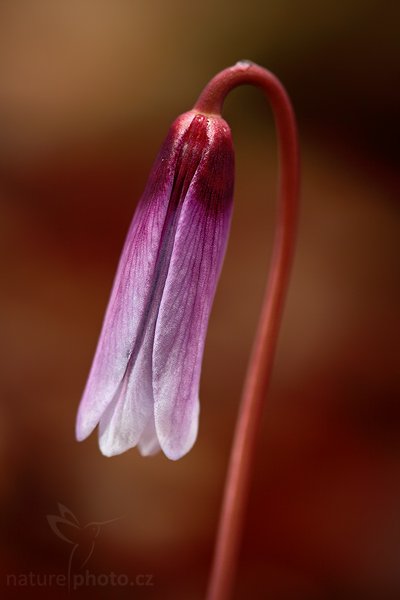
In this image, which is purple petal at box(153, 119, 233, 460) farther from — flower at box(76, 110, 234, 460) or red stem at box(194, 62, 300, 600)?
red stem at box(194, 62, 300, 600)

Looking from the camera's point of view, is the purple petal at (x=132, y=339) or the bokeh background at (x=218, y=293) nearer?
the purple petal at (x=132, y=339)

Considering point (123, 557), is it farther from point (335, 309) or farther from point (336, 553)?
point (335, 309)

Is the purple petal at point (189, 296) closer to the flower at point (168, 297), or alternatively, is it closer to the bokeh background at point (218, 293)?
the flower at point (168, 297)

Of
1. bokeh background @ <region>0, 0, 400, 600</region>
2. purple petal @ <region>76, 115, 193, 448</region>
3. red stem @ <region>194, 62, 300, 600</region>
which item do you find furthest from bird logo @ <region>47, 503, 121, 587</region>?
purple petal @ <region>76, 115, 193, 448</region>

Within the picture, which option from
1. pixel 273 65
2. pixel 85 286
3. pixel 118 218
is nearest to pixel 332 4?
pixel 273 65

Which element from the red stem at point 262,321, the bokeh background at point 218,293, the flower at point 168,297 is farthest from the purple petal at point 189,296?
the bokeh background at point 218,293
